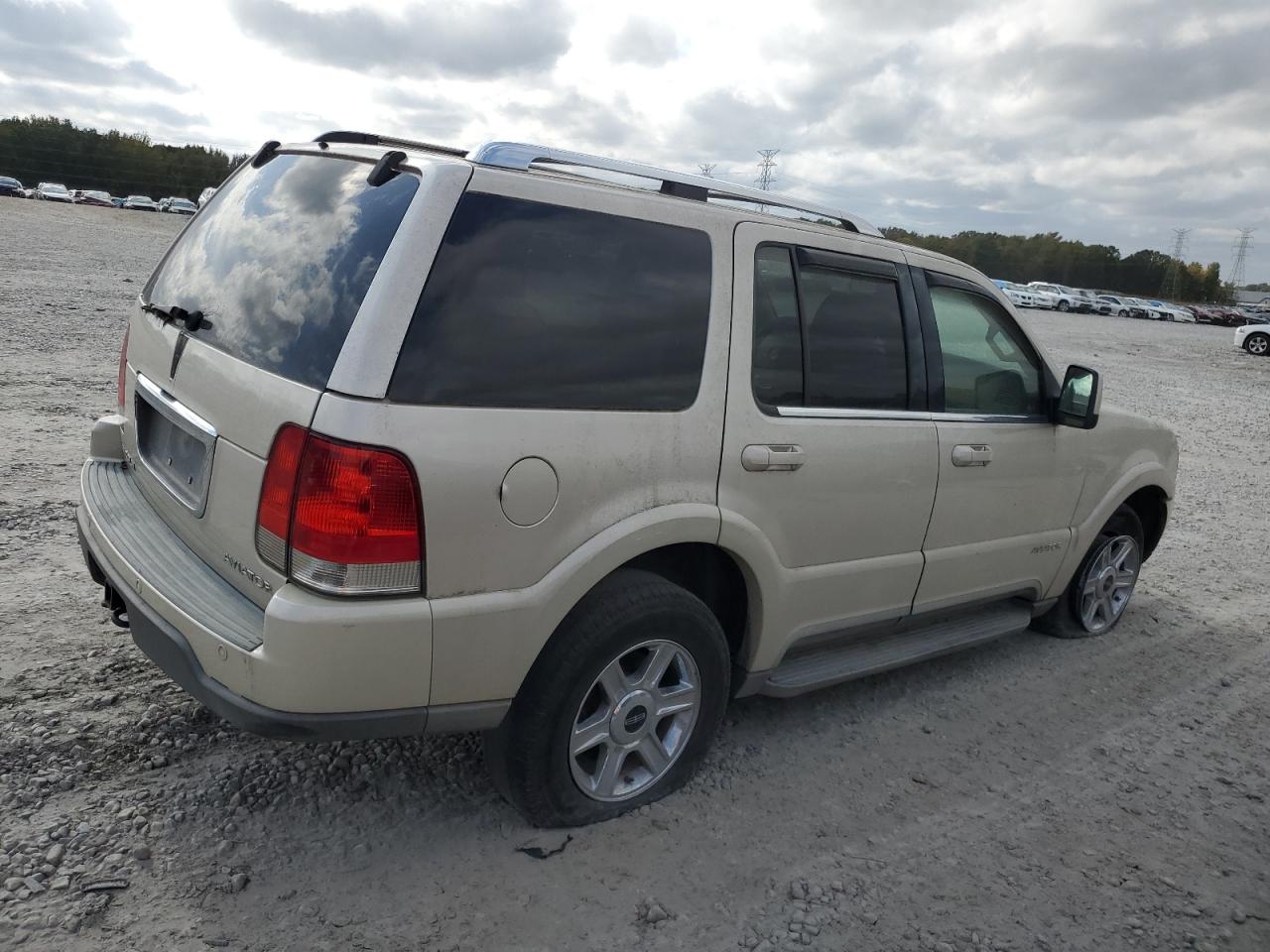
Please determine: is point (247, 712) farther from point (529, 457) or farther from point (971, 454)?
point (971, 454)

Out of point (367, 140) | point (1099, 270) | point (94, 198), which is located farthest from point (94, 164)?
point (1099, 270)

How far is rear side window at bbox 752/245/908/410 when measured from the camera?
3.25 m

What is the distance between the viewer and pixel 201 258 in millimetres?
3238

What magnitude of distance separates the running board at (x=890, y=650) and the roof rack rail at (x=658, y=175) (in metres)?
1.66

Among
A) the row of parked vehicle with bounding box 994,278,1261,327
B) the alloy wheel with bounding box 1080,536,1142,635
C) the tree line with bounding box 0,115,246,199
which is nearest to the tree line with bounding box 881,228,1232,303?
the row of parked vehicle with bounding box 994,278,1261,327

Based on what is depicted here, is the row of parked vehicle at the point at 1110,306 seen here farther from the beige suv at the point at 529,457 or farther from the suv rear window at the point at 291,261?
the suv rear window at the point at 291,261

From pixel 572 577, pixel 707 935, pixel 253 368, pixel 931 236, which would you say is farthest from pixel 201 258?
pixel 931 236

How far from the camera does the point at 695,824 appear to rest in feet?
10.3

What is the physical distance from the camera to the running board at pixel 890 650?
3.54 meters

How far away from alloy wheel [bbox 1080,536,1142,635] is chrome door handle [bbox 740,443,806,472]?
102 inches

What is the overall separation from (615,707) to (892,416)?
1526mm

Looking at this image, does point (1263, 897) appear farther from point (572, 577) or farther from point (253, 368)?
point (253, 368)

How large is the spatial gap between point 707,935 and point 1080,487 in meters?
2.98

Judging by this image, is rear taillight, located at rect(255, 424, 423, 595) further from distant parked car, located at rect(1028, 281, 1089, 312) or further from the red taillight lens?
distant parked car, located at rect(1028, 281, 1089, 312)
